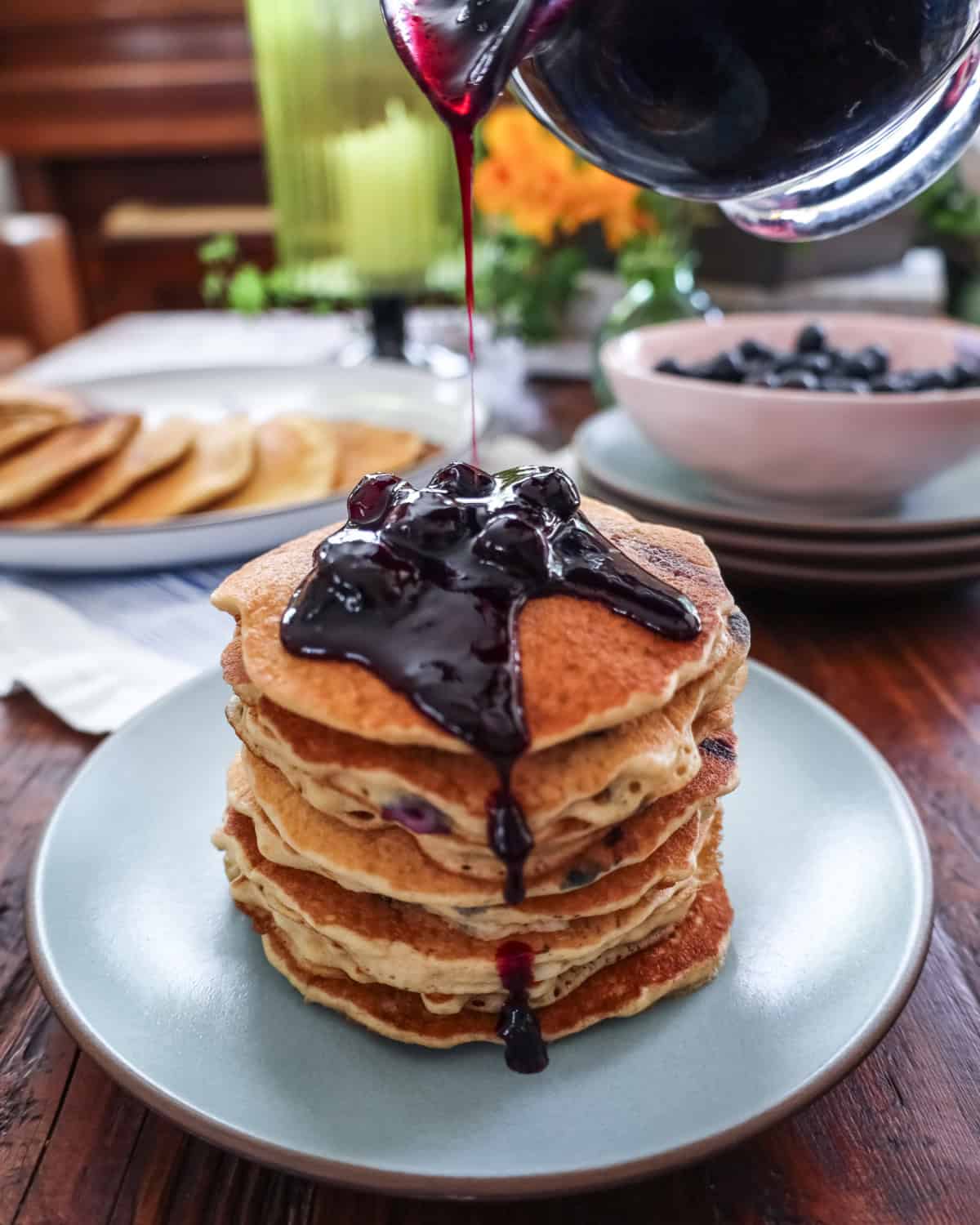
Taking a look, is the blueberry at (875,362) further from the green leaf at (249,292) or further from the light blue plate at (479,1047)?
the green leaf at (249,292)

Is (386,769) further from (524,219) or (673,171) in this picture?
(524,219)

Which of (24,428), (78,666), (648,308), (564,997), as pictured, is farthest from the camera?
(648,308)

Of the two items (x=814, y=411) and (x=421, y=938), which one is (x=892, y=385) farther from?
(x=421, y=938)

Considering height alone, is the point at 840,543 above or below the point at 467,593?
below

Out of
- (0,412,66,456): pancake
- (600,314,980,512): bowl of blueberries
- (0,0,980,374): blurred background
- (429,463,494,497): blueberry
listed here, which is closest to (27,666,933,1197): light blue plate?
(429,463,494,497): blueberry

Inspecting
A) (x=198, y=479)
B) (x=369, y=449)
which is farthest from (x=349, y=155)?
(x=198, y=479)

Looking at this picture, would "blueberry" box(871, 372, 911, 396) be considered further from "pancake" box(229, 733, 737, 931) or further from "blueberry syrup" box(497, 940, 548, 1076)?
"blueberry syrup" box(497, 940, 548, 1076)

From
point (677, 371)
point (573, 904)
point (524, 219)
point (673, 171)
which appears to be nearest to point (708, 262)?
point (524, 219)

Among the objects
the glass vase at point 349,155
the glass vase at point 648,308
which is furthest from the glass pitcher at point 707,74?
the glass vase at point 349,155
